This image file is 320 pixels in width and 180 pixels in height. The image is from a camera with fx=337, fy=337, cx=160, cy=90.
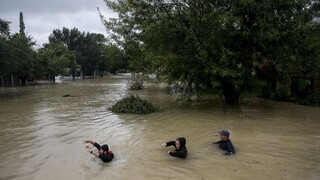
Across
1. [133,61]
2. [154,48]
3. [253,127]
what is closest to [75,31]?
[133,61]

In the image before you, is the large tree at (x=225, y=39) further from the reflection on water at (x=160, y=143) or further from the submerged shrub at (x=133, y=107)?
the submerged shrub at (x=133, y=107)

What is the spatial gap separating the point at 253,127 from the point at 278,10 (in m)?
7.26

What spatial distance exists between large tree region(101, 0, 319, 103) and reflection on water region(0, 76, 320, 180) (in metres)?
1.96

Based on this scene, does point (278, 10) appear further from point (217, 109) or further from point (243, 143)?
point (243, 143)

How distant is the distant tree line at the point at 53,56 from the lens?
3296 centimetres

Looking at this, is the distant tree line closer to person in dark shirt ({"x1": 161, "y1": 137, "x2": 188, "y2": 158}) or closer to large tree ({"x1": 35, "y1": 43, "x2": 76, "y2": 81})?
large tree ({"x1": 35, "y1": 43, "x2": 76, "y2": 81})

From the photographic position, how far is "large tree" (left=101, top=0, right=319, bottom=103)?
17359mm

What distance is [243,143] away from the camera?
1129cm

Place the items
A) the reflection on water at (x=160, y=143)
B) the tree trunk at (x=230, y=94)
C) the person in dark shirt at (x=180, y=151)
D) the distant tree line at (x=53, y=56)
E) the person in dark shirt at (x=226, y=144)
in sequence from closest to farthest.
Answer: the reflection on water at (x=160, y=143) → the person in dark shirt at (x=180, y=151) → the person in dark shirt at (x=226, y=144) → the tree trunk at (x=230, y=94) → the distant tree line at (x=53, y=56)

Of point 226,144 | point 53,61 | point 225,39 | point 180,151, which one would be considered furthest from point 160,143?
point 53,61

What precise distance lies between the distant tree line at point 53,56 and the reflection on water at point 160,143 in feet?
47.1

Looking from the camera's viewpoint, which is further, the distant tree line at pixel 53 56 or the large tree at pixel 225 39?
the distant tree line at pixel 53 56

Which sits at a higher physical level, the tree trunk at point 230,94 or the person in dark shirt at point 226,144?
the tree trunk at point 230,94

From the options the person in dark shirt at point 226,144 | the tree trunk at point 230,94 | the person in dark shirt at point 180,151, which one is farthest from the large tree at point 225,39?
the person in dark shirt at point 180,151
